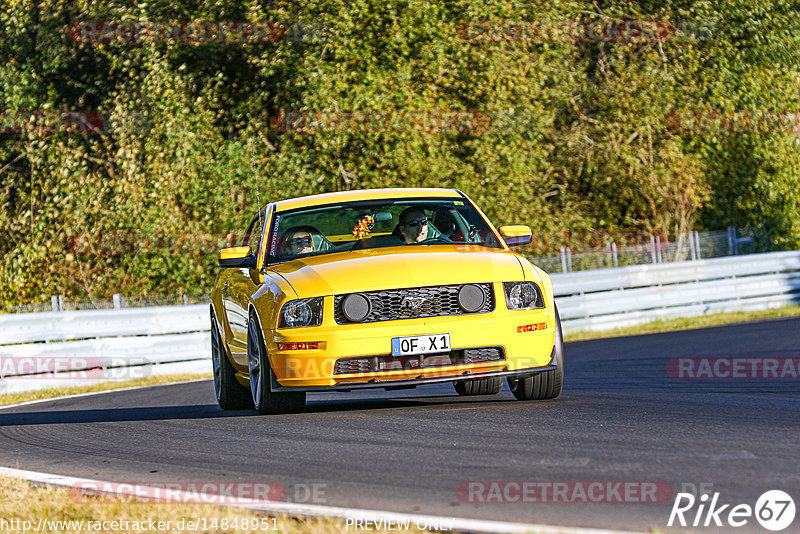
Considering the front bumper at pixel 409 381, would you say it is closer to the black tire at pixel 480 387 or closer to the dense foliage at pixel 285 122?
the black tire at pixel 480 387

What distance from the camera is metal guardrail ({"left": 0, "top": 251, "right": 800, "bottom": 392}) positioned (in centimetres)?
1562

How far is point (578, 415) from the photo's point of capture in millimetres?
7766

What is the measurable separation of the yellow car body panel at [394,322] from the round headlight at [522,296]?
2.2 inches

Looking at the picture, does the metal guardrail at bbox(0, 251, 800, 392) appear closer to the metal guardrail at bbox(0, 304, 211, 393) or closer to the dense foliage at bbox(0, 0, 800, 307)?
the metal guardrail at bbox(0, 304, 211, 393)

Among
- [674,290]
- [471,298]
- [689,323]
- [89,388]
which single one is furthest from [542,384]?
[674,290]

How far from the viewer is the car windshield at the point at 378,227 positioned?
9.38 metres

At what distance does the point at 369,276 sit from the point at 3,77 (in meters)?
20.5

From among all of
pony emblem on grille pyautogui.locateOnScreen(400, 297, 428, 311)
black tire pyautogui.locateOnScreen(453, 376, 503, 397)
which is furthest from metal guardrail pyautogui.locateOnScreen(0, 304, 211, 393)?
pony emblem on grille pyautogui.locateOnScreen(400, 297, 428, 311)

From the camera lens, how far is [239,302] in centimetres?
956

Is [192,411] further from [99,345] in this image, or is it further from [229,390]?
[99,345]

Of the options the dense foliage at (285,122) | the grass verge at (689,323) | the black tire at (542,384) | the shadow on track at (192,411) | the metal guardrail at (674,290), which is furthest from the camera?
the dense foliage at (285,122)

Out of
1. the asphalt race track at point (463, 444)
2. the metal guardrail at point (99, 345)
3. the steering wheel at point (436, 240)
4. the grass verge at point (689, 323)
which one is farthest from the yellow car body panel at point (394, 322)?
the grass verge at point (689, 323)

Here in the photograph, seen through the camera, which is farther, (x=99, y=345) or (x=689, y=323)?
(x=689, y=323)

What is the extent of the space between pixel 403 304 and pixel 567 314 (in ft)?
43.0
